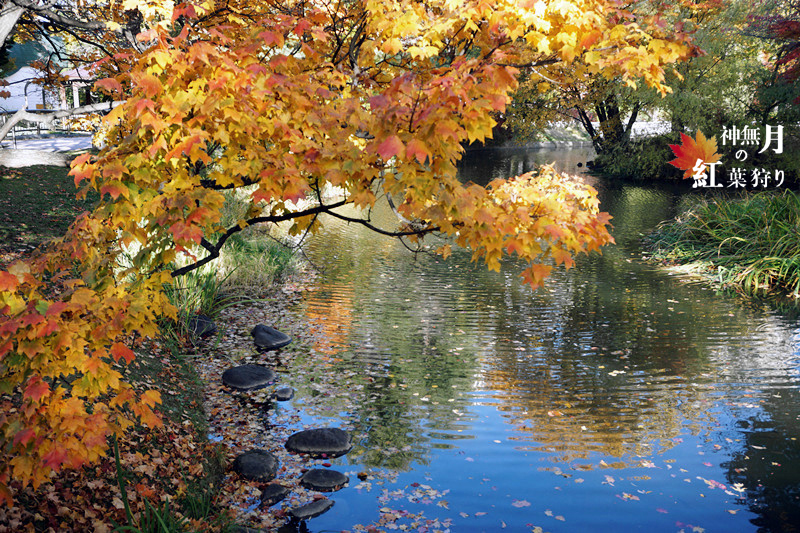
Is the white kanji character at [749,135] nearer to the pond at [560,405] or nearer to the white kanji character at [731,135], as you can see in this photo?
the white kanji character at [731,135]

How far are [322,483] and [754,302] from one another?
8.44m

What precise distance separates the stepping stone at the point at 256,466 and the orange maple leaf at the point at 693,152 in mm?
Result: 19900

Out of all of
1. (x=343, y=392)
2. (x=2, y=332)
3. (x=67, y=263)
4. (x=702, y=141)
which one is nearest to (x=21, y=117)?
(x=67, y=263)

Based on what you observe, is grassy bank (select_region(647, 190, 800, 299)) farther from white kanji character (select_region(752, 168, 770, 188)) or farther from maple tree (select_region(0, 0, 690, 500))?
white kanji character (select_region(752, 168, 770, 188))

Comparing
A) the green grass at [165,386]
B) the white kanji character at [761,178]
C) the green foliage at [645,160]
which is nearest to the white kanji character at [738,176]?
the white kanji character at [761,178]

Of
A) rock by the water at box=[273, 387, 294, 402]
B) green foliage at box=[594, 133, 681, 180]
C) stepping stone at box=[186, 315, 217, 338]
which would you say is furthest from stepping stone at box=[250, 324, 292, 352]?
green foliage at box=[594, 133, 681, 180]

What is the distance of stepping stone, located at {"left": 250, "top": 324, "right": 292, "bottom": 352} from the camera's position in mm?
8328

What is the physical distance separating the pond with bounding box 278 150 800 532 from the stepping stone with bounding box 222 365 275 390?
0.67m

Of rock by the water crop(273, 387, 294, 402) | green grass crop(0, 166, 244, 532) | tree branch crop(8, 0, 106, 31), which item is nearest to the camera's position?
green grass crop(0, 166, 244, 532)

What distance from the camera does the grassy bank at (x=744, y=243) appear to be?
1119cm

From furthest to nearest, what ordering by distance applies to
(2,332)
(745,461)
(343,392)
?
(343,392) < (745,461) < (2,332)

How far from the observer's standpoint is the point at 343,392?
6984 millimetres

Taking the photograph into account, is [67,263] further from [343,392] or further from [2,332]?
[343,392]

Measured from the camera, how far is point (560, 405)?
6645mm
